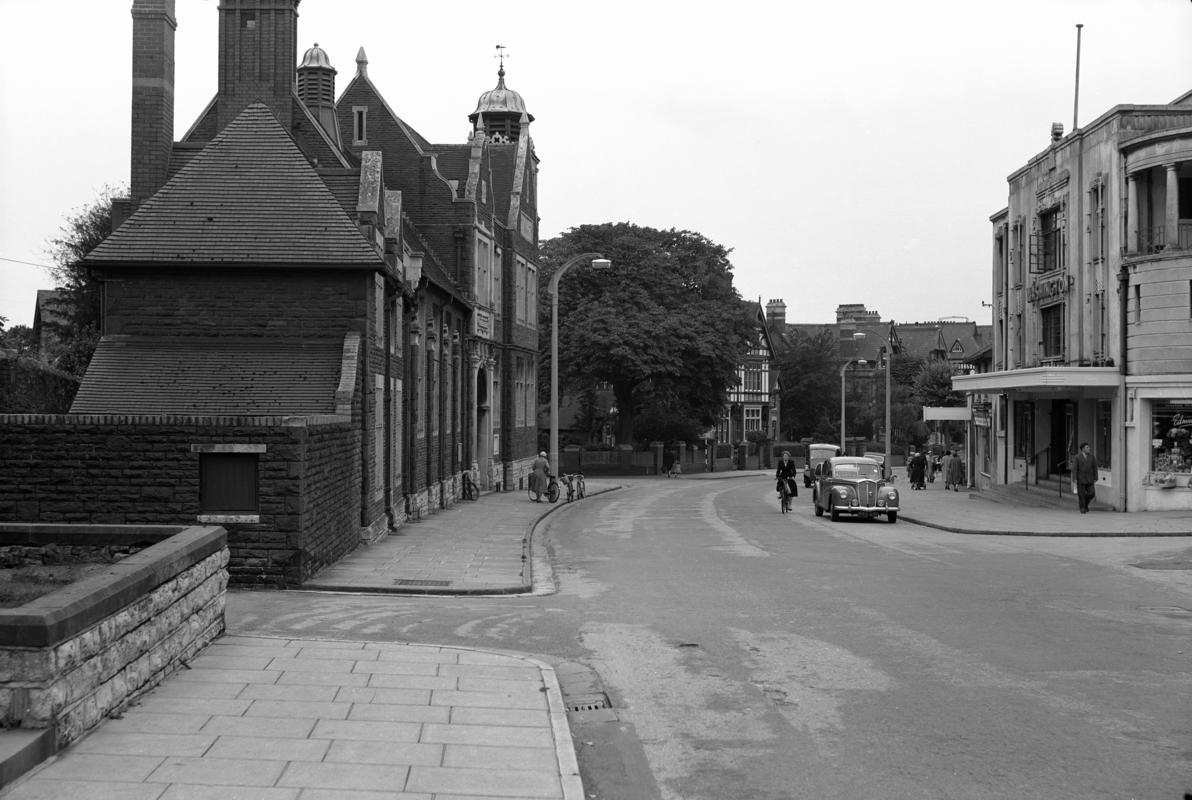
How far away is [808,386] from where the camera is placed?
330 ft

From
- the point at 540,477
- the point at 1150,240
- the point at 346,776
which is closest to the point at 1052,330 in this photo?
the point at 1150,240

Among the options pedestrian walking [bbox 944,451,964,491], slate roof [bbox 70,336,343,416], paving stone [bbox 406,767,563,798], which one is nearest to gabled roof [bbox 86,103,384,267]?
slate roof [bbox 70,336,343,416]

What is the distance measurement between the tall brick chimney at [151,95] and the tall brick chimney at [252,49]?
105 cm

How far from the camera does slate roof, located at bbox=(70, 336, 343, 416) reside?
19906 mm

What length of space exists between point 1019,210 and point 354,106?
22.5m

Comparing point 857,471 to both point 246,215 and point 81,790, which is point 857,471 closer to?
point 246,215

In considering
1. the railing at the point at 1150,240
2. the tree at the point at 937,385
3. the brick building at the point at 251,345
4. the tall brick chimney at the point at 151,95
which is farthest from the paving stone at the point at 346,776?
the tree at the point at 937,385

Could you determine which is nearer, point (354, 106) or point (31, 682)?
point (31, 682)

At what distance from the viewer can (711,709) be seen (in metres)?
9.18

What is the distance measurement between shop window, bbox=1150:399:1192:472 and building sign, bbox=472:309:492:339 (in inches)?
764

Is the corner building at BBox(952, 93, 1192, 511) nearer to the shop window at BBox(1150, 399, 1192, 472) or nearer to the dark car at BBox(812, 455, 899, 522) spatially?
the shop window at BBox(1150, 399, 1192, 472)

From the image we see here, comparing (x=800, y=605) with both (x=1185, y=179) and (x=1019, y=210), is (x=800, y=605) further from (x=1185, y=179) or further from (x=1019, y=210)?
(x=1019, y=210)

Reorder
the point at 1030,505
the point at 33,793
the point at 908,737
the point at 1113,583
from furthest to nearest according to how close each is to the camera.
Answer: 1. the point at 1030,505
2. the point at 1113,583
3. the point at 908,737
4. the point at 33,793

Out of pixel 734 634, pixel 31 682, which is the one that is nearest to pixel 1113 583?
pixel 734 634
